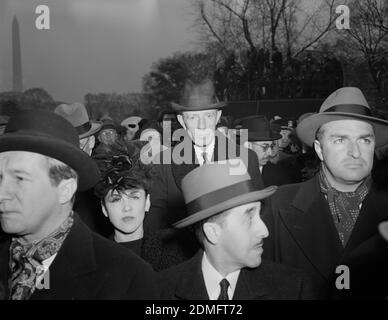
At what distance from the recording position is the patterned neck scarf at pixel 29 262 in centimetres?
164

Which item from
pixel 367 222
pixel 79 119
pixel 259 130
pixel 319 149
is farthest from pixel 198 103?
pixel 367 222

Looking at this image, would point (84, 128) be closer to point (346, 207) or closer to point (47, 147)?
point (47, 147)

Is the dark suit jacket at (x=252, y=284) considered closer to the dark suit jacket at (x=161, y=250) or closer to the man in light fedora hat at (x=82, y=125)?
the dark suit jacket at (x=161, y=250)

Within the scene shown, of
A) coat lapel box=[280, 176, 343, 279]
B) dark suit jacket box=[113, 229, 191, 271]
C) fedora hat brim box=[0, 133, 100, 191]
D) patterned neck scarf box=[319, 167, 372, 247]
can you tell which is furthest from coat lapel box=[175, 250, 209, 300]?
patterned neck scarf box=[319, 167, 372, 247]

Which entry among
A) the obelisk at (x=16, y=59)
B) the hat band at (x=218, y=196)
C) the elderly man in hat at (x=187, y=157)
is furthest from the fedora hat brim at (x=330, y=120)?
the obelisk at (x=16, y=59)

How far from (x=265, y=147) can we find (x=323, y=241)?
1.83 m

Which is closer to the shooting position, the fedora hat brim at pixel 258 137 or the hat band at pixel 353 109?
the hat band at pixel 353 109

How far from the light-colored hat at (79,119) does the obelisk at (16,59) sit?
1098mm

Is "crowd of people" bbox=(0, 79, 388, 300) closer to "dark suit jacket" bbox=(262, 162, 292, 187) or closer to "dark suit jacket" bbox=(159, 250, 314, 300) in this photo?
"dark suit jacket" bbox=(159, 250, 314, 300)

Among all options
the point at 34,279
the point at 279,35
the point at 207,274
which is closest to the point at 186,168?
the point at 207,274

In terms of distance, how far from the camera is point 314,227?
2.22 metres

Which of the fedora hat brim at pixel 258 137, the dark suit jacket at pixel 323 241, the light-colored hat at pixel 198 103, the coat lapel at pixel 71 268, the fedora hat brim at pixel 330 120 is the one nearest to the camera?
the coat lapel at pixel 71 268

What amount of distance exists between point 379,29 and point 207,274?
4873 mm
